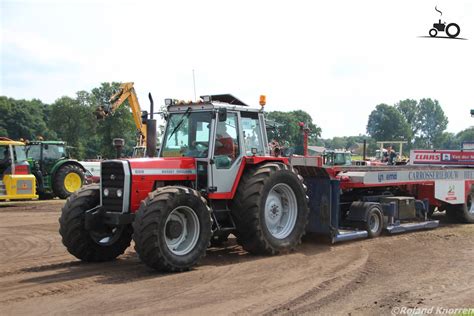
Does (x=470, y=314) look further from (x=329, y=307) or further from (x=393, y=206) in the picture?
(x=393, y=206)

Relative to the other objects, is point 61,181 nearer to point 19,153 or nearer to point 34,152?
point 34,152

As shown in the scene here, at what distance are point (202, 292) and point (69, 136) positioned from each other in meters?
69.2

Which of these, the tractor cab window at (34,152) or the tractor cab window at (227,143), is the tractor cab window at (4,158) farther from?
the tractor cab window at (227,143)

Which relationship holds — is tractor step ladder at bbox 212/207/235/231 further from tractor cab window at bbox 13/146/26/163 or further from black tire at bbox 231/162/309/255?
tractor cab window at bbox 13/146/26/163

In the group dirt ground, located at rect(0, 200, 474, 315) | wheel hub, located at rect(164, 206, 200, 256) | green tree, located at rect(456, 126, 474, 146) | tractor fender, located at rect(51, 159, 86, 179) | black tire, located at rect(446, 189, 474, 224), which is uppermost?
green tree, located at rect(456, 126, 474, 146)

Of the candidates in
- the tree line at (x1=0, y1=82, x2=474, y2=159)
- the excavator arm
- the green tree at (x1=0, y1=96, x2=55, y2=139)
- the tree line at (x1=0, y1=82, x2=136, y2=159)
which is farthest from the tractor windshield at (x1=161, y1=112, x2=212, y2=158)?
the green tree at (x1=0, y1=96, x2=55, y2=139)

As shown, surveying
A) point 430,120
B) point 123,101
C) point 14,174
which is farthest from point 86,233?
point 430,120

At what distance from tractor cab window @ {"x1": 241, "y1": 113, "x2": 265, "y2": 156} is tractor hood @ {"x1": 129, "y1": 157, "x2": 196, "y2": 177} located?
1.08m

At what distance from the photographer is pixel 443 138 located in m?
126

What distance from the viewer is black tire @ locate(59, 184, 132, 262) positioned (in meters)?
8.13

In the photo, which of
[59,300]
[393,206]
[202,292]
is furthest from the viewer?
[393,206]

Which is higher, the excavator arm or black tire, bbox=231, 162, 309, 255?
the excavator arm

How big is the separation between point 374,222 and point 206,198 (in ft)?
14.0

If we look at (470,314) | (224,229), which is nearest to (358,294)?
(470,314)
